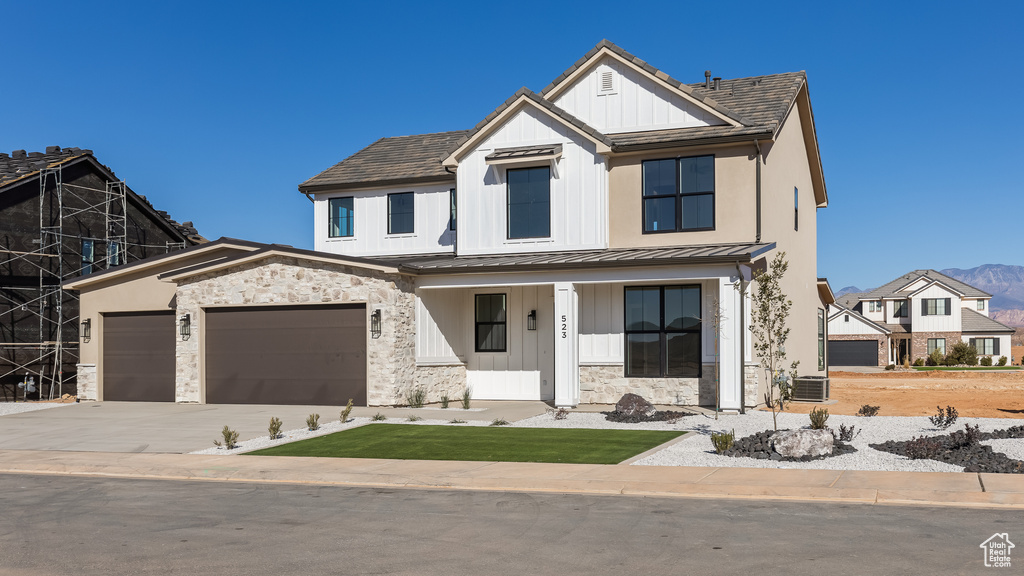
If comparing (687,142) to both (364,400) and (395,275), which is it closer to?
(395,275)

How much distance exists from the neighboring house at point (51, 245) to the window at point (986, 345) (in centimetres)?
5879

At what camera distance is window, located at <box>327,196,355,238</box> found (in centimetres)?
2816

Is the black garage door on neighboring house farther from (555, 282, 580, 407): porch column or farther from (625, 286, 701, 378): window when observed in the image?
(555, 282, 580, 407): porch column

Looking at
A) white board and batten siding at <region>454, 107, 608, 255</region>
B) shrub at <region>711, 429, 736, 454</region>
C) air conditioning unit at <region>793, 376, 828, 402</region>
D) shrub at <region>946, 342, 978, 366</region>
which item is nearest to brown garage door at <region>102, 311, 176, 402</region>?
white board and batten siding at <region>454, 107, 608, 255</region>

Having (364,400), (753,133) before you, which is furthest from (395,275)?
(753,133)

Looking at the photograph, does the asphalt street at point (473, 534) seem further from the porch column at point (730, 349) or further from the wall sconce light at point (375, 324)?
the wall sconce light at point (375, 324)

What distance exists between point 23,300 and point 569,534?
2673 centimetres

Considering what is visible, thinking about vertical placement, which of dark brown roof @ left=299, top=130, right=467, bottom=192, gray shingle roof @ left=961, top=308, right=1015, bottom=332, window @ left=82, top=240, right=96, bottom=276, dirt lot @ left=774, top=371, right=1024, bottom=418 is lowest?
dirt lot @ left=774, top=371, right=1024, bottom=418

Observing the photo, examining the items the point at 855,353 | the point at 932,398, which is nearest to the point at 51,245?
the point at 932,398

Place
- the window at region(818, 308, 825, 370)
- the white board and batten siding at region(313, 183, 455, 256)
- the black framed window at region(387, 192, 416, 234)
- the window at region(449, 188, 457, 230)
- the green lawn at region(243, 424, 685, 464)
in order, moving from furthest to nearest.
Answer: the window at region(818, 308, 825, 370) < the black framed window at region(387, 192, 416, 234) < the white board and batten siding at region(313, 183, 455, 256) < the window at region(449, 188, 457, 230) < the green lawn at region(243, 424, 685, 464)

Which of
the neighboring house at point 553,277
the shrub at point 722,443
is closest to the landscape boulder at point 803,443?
the shrub at point 722,443

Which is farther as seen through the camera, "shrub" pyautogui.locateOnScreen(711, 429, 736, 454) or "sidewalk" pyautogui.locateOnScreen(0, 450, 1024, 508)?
"shrub" pyautogui.locateOnScreen(711, 429, 736, 454)

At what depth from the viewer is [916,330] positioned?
6694cm

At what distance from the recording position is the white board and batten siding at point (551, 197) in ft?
75.5
